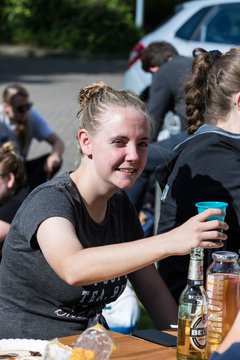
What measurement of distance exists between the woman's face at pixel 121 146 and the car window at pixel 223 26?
5.69 meters

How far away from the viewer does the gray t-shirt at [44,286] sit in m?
2.97

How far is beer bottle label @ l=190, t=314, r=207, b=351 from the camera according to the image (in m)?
2.54

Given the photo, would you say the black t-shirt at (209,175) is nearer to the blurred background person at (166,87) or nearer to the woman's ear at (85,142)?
the woman's ear at (85,142)

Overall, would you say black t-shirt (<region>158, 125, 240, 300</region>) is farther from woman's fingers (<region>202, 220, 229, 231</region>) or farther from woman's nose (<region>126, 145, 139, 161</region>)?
woman's fingers (<region>202, 220, 229, 231</region>)

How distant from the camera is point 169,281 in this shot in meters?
3.63

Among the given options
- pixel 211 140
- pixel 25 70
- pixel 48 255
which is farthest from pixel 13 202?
pixel 25 70

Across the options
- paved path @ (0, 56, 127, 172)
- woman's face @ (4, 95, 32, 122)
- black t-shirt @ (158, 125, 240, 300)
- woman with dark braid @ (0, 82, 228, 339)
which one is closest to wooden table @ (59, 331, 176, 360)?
woman with dark braid @ (0, 82, 228, 339)

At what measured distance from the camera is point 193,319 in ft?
8.36

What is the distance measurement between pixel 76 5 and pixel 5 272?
23.9m

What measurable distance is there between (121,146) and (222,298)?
618 mm

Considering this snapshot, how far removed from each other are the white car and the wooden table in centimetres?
586

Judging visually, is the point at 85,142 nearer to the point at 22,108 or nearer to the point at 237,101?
the point at 237,101

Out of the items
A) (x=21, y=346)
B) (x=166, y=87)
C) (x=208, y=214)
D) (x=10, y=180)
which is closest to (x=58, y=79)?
(x=166, y=87)

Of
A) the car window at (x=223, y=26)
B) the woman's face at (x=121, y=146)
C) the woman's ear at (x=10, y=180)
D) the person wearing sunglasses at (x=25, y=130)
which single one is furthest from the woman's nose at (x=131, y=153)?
the car window at (x=223, y=26)
